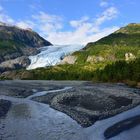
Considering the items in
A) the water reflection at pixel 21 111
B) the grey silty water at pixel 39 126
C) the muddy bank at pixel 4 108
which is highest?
the muddy bank at pixel 4 108

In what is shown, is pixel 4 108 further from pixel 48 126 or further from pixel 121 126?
pixel 121 126

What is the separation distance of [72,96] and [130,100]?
14.2 metres

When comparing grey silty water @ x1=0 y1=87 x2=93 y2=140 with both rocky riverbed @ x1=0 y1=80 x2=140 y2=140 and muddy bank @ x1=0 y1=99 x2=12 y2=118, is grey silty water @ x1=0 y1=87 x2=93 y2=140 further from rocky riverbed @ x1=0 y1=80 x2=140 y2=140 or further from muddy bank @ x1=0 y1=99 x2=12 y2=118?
muddy bank @ x1=0 y1=99 x2=12 y2=118

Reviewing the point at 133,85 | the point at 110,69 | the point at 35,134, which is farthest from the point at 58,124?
the point at 110,69

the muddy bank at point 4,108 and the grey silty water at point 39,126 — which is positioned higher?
the muddy bank at point 4,108

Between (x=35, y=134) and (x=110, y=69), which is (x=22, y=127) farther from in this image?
(x=110, y=69)

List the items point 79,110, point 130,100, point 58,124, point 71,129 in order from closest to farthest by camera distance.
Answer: point 71,129
point 58,124
point 79,110
point 130,100

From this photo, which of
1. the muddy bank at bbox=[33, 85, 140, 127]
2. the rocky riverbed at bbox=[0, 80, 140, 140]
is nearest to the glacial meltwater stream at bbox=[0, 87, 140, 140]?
the rocky riverbed at bbox=[0, 80, 140, 140]

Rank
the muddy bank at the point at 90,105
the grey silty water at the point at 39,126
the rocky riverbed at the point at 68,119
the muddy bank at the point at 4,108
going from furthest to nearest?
the muddy bank at the point at 4,108
the muddy bank at the point at 90,105
the rocky riverbed at the point at 68,119
the grey silty water at the point at 39,126

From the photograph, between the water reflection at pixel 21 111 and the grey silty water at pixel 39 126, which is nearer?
the grey silty water at pixel 39 126

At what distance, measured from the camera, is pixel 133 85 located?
5064 inches

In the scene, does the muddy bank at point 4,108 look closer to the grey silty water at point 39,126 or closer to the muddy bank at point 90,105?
the grey silty water at point 39,126

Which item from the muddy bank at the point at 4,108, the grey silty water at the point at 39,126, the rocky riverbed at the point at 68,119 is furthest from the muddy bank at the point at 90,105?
the muddy bank at the point at 4,108

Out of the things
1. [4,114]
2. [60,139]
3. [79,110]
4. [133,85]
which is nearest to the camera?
[60,139]
